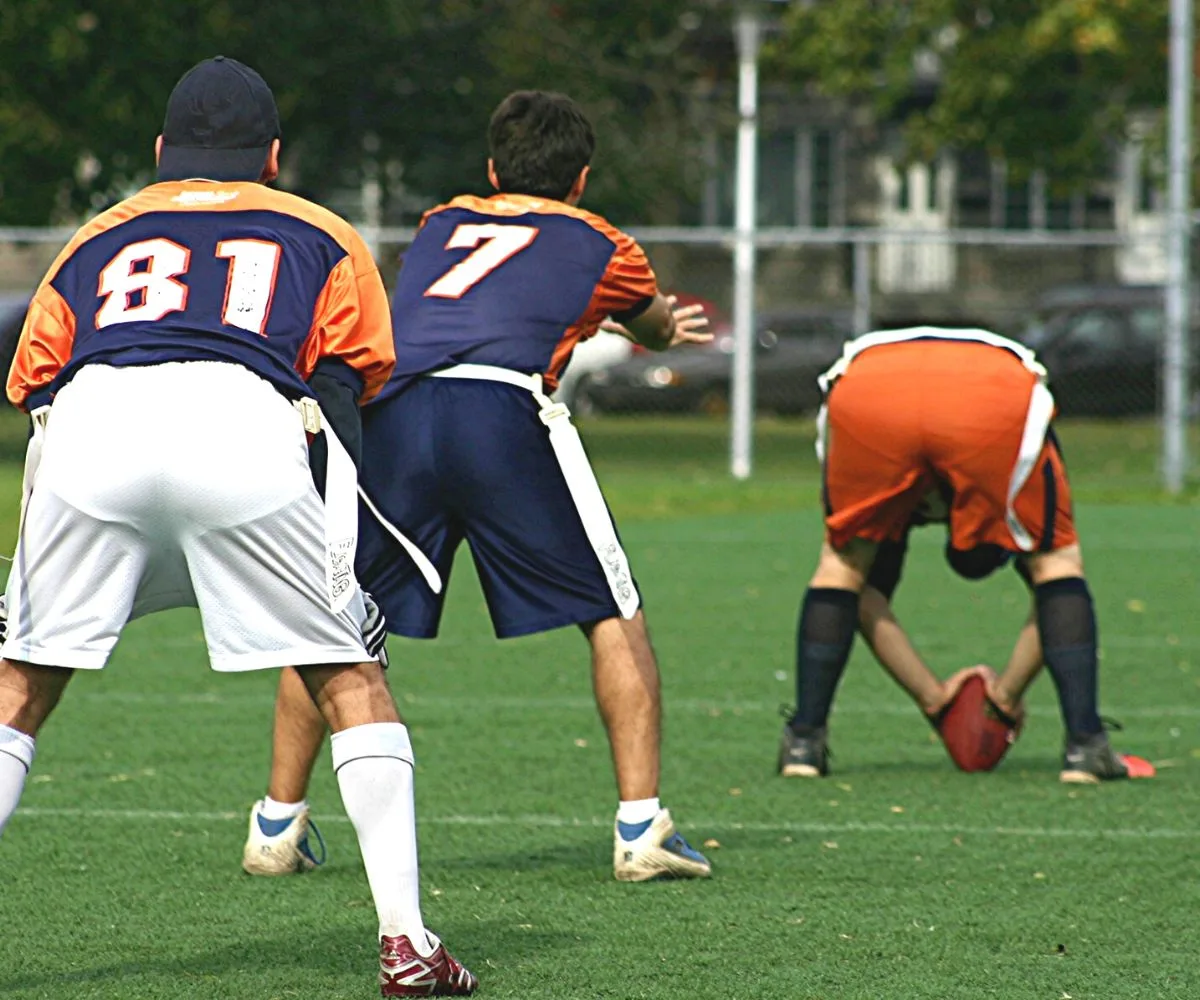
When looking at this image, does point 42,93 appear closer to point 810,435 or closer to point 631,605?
point 810,435

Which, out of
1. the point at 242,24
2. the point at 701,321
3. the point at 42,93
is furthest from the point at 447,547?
the point at 242,24

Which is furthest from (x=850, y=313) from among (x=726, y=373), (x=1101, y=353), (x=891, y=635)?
(x=891, y=635)

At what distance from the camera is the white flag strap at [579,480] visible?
5965mm

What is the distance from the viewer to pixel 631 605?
605 centimetres

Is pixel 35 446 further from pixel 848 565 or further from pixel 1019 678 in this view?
pixel 1019 678

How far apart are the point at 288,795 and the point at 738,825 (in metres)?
1.36

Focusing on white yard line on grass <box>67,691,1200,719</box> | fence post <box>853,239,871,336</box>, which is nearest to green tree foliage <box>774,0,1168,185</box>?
fence post <box>853,239,871,336</box>

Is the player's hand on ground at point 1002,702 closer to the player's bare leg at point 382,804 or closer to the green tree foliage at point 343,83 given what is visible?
the player's bare leg at point 382,804

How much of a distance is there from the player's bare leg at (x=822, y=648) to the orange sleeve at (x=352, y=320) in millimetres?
3111

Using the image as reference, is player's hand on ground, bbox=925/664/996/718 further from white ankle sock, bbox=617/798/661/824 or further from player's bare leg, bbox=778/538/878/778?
white ankle sock, bbox=617/798/661/824

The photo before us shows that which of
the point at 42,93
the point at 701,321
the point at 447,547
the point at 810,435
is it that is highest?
the point at 42,93

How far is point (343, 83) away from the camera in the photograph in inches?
1000

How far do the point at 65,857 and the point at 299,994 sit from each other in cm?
161

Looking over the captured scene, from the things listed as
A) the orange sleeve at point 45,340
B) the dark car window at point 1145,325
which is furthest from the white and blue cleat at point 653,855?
the dark car window at point 1145,325
